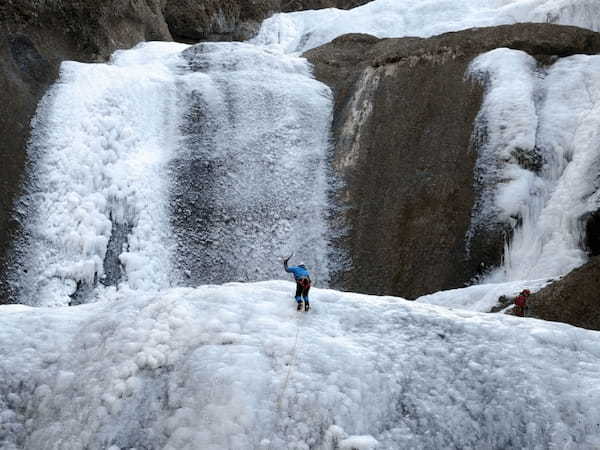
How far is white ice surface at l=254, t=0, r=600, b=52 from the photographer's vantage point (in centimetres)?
1745

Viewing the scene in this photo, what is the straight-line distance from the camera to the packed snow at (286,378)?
15.5 feet

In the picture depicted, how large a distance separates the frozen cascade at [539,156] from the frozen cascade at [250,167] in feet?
12.4

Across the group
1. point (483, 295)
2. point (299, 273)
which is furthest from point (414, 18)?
point (299, 273)

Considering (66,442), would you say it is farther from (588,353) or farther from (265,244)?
(265,244)

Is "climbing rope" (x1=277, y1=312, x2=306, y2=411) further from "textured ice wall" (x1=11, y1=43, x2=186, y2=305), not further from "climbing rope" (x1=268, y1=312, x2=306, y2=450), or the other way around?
"textured ice wall" (x1=11, y1=43, x2=186, y2=305)

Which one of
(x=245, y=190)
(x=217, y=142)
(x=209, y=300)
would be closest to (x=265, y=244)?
(x=245, y=190)

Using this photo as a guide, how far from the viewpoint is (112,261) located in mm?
12719

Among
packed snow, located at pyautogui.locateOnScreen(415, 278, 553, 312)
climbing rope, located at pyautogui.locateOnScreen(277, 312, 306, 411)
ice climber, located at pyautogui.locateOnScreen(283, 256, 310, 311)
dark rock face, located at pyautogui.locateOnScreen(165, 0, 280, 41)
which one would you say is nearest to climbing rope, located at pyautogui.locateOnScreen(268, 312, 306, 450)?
climbing rope, located at pyautogui.locateOnScreen(277, 312, 306, 411)

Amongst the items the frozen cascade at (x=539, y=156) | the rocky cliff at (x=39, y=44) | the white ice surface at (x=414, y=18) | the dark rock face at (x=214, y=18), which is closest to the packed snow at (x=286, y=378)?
the frozen cascade at (x=539, y=156)

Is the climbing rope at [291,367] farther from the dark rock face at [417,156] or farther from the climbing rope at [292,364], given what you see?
the dark rock face at [417,156]

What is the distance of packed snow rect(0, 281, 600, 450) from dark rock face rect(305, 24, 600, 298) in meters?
6.75

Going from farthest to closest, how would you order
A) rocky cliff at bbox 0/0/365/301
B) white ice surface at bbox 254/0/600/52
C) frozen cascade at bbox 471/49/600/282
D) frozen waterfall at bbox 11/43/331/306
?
white ice surface at bbox 254/0/600/52, rocky cliff at bbox 0/0/365/301, frozen waterfall at bbox 11/43/331/306, frozen cascade at bbox 471/49/600/282

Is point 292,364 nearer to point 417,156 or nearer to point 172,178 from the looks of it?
point 417,156

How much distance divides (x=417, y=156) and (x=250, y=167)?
3805mm
